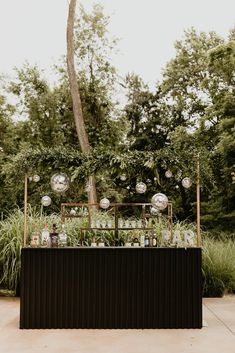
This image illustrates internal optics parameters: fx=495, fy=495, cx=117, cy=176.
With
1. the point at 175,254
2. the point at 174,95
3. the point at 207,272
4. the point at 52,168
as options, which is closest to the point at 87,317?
the point at 175,254

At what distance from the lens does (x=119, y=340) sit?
4863 millimetres

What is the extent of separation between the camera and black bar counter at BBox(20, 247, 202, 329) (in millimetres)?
5352

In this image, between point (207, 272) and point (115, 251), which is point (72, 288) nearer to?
point (115, 251)

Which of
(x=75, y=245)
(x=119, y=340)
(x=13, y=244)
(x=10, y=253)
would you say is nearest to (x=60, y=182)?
(x=119, y=340)

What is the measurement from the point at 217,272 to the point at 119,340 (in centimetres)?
359

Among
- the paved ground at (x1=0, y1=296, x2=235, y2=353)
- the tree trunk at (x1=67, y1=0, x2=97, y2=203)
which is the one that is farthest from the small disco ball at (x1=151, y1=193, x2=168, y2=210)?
the tree trunk at (x1=67, y1=0, x2=97, y2=203)

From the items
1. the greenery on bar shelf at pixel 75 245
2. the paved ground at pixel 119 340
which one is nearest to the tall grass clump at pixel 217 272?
the greenery on bar shelf at pixel 75 245

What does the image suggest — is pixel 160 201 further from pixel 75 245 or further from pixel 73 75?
pixel 73 75

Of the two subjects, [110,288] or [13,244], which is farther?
[13,244]

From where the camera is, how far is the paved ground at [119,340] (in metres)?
4.52

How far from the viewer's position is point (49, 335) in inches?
199

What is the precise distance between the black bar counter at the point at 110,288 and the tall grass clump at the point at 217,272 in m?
2.64

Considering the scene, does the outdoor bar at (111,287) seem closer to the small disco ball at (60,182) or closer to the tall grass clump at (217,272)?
the small disco ball at (60,182)

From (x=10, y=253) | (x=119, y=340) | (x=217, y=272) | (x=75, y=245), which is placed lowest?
(x=119, y=340)
